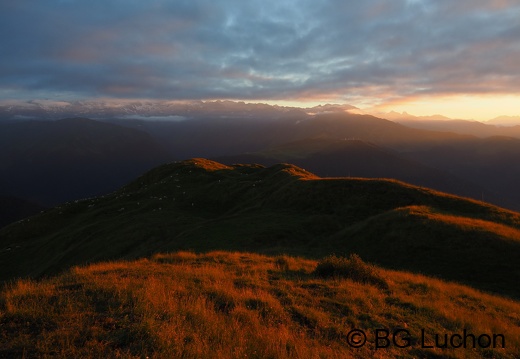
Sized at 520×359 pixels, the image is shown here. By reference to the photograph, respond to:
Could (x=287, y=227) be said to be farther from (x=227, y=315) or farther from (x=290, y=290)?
(x=227, y=315)

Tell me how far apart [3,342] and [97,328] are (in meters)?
1.76

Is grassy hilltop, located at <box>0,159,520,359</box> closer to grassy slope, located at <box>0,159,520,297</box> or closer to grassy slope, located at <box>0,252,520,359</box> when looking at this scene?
grassy slope, located at <box>0,252,520,359</box>

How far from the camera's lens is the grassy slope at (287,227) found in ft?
69.9

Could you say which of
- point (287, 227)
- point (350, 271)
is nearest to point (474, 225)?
point (287, 227)

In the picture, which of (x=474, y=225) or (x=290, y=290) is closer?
(x=290, y=290)

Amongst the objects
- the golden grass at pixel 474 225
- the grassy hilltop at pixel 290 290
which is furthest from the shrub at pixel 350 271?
the golden grass at pixel 474 225

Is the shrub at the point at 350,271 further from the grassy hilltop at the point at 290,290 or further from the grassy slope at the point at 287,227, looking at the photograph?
the grassy slope at the point at 287,227

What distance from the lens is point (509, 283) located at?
1755 centimetres

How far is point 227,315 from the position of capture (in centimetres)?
902

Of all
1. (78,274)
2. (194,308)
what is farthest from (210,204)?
(194,308)

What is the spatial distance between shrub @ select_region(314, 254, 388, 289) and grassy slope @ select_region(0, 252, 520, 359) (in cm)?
29

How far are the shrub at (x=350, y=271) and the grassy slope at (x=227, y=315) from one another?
0.29 meters

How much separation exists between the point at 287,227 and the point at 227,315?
860 inches

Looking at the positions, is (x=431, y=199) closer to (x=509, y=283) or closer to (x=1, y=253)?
(x=509, y=283)
